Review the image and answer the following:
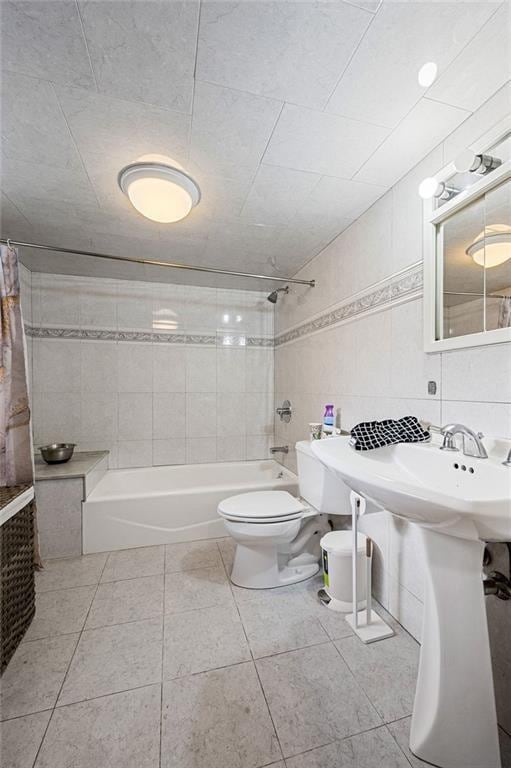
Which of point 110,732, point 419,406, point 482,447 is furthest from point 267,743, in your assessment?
point 419,406

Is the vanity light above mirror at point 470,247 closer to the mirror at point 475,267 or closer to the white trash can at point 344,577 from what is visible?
the mirror at point 475,267

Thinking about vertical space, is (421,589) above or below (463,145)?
below

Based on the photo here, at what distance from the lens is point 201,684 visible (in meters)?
1.12

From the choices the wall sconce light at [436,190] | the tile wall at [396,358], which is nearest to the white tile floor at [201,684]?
the tile wall at [396,358]

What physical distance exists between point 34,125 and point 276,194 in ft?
3.43

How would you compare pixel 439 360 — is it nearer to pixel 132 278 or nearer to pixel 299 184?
pixel 299 184

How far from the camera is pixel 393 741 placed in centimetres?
94

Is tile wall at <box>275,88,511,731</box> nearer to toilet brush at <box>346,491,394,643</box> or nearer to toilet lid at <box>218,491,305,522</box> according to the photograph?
toilet brush at <box>346,491,394,643</box>

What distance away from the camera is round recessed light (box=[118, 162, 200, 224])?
1.36 m

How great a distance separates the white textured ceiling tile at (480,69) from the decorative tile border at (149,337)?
2.27 metres

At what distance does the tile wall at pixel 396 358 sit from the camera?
3.43ft

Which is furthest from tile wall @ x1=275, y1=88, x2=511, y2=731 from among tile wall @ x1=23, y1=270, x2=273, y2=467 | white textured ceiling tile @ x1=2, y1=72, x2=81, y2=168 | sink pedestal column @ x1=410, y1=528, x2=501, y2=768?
white textured ceiling tile @ x1=2, y1=72, x2=81, y2=168

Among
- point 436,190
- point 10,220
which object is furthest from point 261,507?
point 10,220

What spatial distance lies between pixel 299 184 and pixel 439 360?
106 cm
